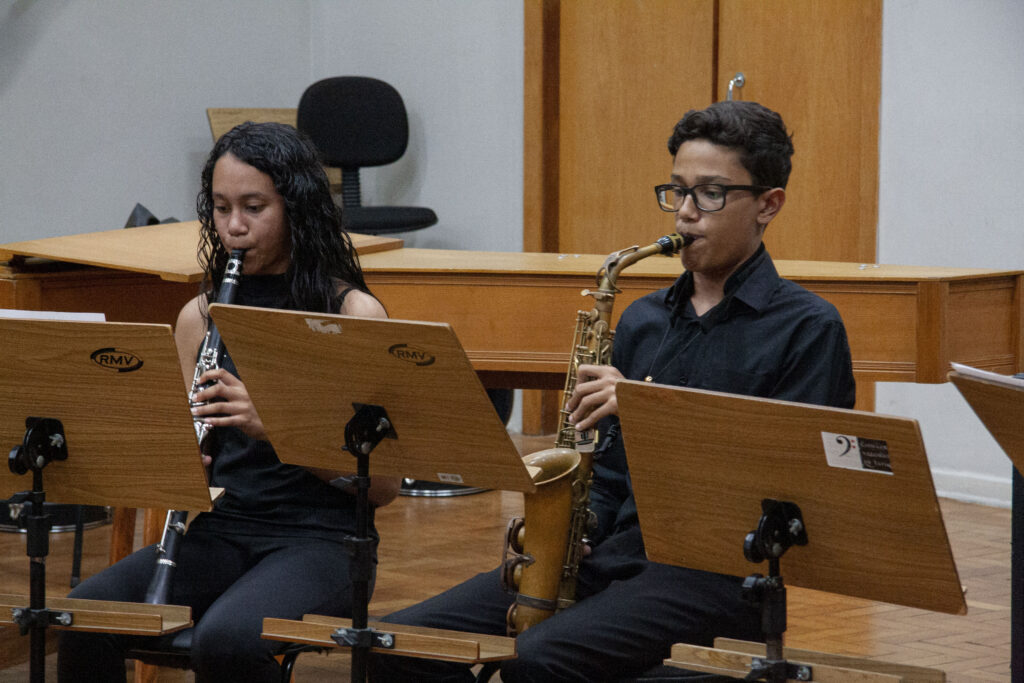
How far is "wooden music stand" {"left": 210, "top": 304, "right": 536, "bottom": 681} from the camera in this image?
71.8 inches

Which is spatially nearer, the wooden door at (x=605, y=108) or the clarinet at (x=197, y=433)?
the clarinet at (x=197, y=433)

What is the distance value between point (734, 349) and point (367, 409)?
651mm

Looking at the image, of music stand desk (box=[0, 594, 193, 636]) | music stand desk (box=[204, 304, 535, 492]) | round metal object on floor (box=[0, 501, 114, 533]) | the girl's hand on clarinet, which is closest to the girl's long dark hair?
the girl's hand on clarinet

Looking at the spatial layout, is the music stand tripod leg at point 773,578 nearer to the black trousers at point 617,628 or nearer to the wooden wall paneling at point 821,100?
the black trousers at point 617,628

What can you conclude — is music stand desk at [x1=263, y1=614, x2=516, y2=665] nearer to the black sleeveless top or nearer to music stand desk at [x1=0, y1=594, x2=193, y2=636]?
music stand desk at [x1=0, y1=594, x2=193, y2=636]

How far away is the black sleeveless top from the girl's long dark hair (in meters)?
0.29

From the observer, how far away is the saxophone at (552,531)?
2.17m

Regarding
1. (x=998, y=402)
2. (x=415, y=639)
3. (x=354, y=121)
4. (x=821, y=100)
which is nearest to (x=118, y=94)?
(x=354, y=121)

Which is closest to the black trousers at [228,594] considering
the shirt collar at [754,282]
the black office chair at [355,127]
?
the shirt collar at [754,282]

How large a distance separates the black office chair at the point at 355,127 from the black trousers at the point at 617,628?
390cm

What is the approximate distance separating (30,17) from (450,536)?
124 inches

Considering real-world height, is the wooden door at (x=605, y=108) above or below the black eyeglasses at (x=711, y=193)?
above

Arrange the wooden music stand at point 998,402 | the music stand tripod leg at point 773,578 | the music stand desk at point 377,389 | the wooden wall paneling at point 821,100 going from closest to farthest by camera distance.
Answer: the wooden music stand at point 998,402 → the music stand tripod leg at point 773,578 → the music stand desk at point 377,389 → the wooden wall paneling at point 821,100

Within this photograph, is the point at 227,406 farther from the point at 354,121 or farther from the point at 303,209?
the point at 354,121
